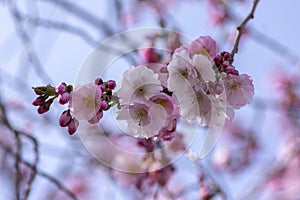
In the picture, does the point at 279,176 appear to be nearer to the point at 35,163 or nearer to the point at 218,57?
the point at 35,163

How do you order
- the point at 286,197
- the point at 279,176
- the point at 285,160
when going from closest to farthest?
the point at 285,160
the point at 286,197
the point at 279,176

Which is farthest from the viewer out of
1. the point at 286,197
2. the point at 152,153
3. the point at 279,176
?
the point at 279,176

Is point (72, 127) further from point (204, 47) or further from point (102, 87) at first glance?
point (204, 47)

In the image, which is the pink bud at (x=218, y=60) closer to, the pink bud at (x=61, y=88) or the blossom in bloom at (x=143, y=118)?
the blossom in bloom at (x=143, y=118)

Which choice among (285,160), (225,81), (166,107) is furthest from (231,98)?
(285,160)

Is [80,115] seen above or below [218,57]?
below

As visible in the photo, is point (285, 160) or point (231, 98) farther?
point (285, 160)
